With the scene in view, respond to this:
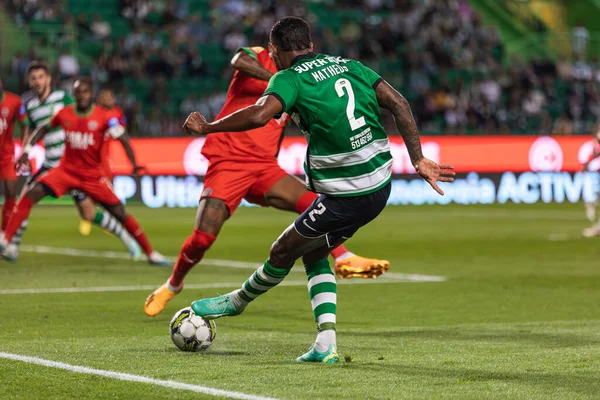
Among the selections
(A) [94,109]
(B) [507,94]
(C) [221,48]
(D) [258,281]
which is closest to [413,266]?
(A) [94,109]

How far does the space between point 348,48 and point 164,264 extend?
58.0 feet

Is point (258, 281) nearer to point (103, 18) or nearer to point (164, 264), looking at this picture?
point (164, 264)

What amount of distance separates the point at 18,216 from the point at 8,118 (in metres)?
2.09

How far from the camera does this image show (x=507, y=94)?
32719mm

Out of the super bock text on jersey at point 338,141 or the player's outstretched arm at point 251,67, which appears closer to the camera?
the super bock text on jersey at point 338,141

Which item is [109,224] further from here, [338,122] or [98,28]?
[98,28]

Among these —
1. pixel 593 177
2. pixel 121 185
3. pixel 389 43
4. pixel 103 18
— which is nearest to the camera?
pixel 121 185

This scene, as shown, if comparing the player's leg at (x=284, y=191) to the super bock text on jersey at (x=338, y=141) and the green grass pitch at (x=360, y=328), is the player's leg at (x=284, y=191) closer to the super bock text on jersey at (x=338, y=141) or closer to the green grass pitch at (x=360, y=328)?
the green grass pitch at (x=360, y=328)

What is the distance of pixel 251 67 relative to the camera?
9.02 meters

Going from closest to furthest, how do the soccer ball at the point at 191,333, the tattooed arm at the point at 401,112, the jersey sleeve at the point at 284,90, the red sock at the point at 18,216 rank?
the jersey sleeve at the point at 284,90 < the tattooed arm at the point at 401,112 < the soccer ball at the point at 191,333 < the red sock at the point at 18,216

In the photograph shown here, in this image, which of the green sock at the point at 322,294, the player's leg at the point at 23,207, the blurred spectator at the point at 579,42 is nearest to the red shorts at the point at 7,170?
the player's leg at the point at 23,207

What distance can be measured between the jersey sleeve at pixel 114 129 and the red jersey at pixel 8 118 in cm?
222

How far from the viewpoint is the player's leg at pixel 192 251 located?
8867 mm

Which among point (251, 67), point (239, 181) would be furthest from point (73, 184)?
point (251, 67)
